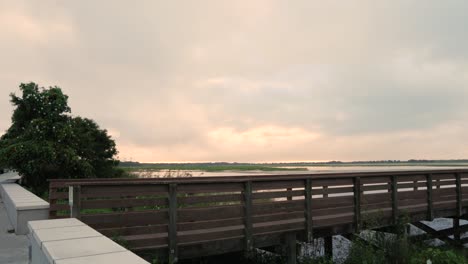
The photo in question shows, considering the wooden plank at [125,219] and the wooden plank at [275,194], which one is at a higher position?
the wooden plank at [275,194]

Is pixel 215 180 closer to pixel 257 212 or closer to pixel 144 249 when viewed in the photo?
pixel 257 212

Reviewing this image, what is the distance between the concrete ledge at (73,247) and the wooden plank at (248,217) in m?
3.41

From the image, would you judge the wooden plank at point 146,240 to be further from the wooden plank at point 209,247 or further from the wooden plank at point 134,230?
the wooden plank at point 209,247

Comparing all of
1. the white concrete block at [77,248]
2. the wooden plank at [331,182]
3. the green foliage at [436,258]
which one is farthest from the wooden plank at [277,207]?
the white concrete block at [77,248]

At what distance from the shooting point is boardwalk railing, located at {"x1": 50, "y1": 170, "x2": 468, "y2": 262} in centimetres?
676

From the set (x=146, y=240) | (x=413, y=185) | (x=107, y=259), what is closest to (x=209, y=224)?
(x=146, y=240)

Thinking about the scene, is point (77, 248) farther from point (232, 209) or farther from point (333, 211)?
point (333, 211)

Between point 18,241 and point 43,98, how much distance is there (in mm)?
11742

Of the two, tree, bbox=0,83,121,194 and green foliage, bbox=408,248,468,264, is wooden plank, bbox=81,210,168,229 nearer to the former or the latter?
green foliage, bbox=408,248,468,264

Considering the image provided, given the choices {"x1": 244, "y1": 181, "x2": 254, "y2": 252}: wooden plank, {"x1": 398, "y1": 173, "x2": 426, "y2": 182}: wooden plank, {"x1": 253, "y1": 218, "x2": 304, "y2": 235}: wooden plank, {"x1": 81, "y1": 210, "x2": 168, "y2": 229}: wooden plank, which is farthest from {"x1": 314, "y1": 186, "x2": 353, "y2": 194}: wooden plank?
{"x1": 81, "y1": 210, "x2": 168, "y2": 229}: wooden plank

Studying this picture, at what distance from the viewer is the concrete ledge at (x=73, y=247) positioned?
3588 millimetres

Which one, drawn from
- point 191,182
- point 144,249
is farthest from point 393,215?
point 144,249

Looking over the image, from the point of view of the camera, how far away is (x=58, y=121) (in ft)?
61.9

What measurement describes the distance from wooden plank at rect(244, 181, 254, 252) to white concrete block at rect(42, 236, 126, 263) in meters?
3.96
